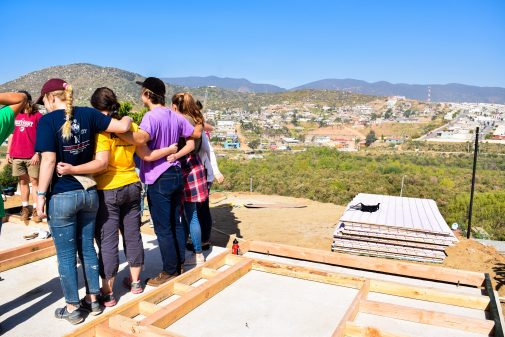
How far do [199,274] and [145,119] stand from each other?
1583mm

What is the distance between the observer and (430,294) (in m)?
3.63

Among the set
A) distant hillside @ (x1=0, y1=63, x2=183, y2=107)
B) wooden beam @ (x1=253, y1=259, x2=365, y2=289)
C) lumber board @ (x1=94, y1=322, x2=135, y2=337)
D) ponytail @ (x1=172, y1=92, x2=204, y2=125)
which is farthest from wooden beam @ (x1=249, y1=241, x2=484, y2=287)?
distant hillside @ (x1=0, y1=63, x2=183, y2=107)

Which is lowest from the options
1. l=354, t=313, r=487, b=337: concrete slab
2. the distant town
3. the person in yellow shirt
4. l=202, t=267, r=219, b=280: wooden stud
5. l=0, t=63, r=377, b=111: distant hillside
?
the distant town

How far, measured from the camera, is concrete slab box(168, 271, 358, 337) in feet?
9.73

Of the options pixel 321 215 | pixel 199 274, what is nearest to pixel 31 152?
pixel 199 274

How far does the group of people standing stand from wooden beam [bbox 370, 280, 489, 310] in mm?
1938

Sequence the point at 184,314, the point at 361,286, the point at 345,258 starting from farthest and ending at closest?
the point at 345,258
the point at 361,286
the point at 184,314

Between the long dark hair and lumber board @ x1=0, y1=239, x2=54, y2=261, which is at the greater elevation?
the long dark hair

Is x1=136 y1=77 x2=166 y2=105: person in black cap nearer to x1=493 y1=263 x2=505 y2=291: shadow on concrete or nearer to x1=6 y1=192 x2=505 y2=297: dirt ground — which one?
x1=6 y1=192 x2=505 y2=297: dirt ground

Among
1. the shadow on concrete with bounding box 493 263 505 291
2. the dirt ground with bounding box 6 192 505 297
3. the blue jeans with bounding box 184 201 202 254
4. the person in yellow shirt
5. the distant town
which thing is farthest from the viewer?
the distant town

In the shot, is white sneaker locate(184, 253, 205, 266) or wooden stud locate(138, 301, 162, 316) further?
white sneaker locate(184, 253, 205, 266)

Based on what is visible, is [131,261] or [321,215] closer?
[131,261]

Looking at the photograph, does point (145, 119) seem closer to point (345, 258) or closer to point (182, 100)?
point (182, 100)

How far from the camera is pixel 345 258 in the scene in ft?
14.8
